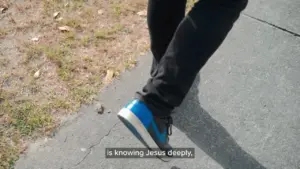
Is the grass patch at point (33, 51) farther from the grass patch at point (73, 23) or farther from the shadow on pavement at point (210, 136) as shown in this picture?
the shadow on pavement at point (210, 136)

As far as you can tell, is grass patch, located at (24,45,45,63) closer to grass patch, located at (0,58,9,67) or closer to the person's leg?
grass patch, located at (0,58,9,67)

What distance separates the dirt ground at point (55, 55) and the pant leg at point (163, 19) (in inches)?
25.1

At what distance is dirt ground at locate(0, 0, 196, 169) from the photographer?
82.4 inches

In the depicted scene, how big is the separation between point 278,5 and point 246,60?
823 millimetres

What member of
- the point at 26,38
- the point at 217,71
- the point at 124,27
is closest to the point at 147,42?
the point at 124,27

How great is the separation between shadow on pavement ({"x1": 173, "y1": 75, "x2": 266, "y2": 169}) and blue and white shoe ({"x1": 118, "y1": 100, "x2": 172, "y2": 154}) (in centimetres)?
31

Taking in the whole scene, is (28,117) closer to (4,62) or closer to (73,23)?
(4,62)

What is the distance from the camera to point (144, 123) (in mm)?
1634

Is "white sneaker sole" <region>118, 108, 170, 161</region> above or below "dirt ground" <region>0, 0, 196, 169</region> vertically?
above

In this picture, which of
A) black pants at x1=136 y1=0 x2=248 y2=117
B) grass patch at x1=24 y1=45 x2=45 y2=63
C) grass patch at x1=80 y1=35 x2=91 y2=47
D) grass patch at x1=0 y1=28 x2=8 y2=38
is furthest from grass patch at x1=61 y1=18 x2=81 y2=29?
black pants at x1=136 y1=0 x2=248 y2=117

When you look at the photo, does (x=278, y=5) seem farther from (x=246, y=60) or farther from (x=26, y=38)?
(x=26, y=38)

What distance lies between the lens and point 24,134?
6.64 feet

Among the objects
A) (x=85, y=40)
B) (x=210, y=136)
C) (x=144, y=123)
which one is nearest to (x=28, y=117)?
(x=85, y=40)

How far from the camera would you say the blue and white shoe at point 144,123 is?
5.28 ft
